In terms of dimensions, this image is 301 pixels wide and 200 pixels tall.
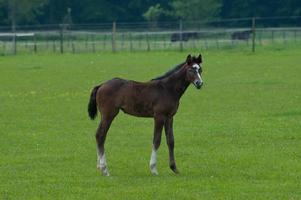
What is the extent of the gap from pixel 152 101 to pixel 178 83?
1.54 ft

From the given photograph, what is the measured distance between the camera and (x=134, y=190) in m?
12.9

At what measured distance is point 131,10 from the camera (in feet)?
353

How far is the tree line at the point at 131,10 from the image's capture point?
98.0m

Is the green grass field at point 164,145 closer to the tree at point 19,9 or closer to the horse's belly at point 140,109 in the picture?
the horse's belly at point 140,109

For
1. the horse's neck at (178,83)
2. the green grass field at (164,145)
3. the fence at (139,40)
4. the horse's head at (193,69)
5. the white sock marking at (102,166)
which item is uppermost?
the horse's head at (193,69)

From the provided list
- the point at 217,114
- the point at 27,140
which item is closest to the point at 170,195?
the point at 27,140

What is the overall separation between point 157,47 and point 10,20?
116 ft

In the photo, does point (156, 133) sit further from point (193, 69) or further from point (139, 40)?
point (139, 40)

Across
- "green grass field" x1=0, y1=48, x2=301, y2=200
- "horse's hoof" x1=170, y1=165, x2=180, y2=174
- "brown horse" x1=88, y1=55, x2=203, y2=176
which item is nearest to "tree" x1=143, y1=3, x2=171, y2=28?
"green grass field" x1=0, y1=48, x2=301, y2=200

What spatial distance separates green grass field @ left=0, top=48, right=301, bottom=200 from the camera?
1302 cm

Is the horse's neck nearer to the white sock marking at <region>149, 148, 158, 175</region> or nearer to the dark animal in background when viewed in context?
the white sock marking at <region>149, 148, 158, 175</region>

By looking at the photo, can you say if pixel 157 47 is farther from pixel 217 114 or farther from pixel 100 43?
pixel 217 114

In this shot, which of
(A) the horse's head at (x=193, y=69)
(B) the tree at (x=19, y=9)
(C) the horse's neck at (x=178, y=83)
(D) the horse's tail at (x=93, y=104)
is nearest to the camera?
(A) the horse's head at (x=193, y=69)

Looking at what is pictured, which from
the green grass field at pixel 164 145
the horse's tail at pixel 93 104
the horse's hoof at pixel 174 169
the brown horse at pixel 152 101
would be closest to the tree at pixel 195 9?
the green grass field at pixel 164 145
